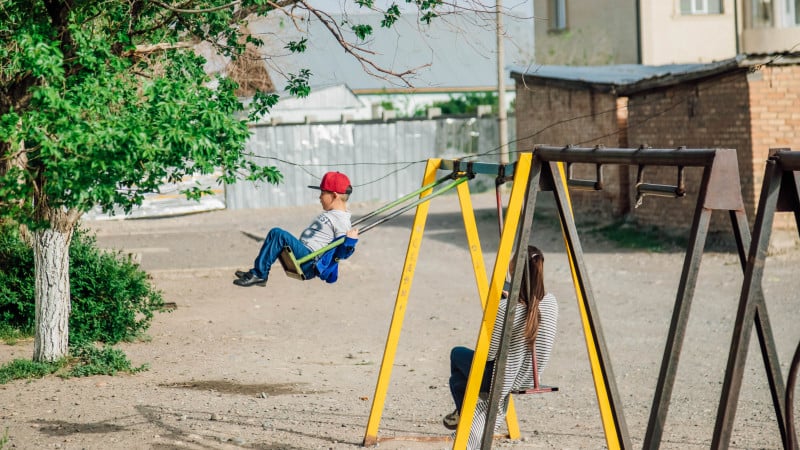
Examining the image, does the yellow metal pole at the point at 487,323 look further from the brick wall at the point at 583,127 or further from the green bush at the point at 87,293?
the brick wall at the point at 583,127

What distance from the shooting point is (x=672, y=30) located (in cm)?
3123

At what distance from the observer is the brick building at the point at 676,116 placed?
1583 centimetres

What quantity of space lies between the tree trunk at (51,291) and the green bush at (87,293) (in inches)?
34.1

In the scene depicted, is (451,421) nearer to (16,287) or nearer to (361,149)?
(16,287)

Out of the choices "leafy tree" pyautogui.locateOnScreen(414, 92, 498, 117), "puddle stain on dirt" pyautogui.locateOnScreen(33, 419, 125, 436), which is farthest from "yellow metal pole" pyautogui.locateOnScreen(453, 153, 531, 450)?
"leafy tree" pyautogui.locateOnScreen(414, 92, 498, 117)

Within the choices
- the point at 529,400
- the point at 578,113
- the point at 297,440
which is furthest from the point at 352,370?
the point at 578,113

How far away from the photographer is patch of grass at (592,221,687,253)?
17.4 m

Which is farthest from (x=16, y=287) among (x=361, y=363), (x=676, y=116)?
(x=676, y=116)

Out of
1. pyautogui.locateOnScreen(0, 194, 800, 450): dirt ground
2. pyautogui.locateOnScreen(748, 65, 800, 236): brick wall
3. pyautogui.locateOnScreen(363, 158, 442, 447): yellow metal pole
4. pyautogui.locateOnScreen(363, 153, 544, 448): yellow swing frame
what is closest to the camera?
pyautogui.locateOnScreen(363, 153, 544, 448): yellow swing frame

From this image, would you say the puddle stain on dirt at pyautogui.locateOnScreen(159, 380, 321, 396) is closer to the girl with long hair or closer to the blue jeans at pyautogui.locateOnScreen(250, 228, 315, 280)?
the blue jeans at pyautogui.locateOnScreen(250, 228, 315, 280)

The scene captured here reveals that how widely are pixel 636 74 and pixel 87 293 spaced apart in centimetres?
1431

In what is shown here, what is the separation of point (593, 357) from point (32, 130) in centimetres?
334

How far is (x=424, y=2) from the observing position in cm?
741

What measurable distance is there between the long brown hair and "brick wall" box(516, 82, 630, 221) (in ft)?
43.4
